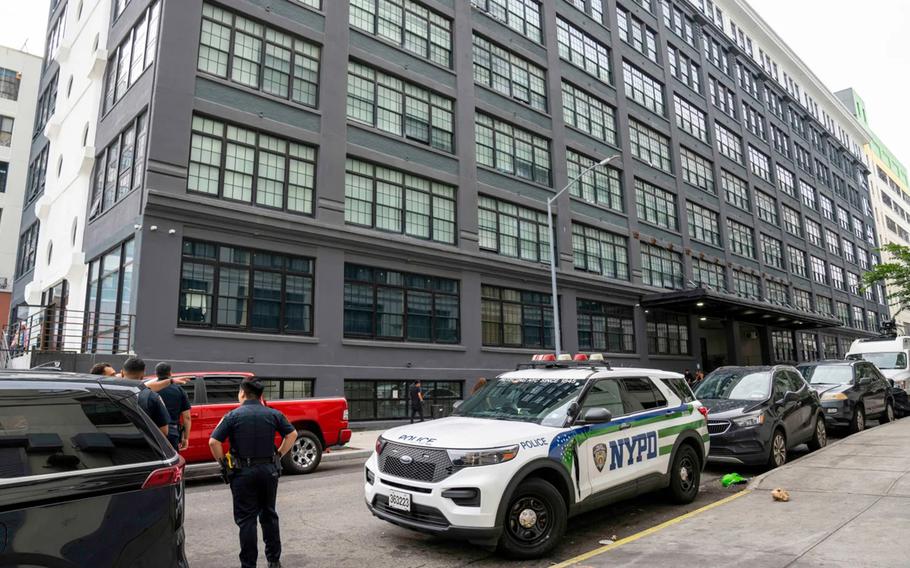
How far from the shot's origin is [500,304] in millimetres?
24391

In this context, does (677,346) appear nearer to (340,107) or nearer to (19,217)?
(340,107)

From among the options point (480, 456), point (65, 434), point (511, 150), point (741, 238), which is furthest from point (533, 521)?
point (741, 238)

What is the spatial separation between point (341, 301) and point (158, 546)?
51.6ft

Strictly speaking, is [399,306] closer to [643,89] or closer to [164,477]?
[164,477]

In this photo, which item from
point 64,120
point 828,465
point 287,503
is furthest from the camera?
point 64,120

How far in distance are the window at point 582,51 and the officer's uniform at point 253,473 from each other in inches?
1129

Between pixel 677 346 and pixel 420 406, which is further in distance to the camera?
pixel 677 346

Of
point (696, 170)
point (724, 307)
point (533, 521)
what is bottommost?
point (533, 521)

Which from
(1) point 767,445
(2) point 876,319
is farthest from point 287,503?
(2) point 876,319

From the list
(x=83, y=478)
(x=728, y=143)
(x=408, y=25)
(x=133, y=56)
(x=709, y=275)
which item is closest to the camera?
(x=83, y=478)

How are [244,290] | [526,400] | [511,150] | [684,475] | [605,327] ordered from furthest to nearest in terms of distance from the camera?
1. [605,327]
2. [511,150]
3. [244,290]
4. [684,475]
5. [526,400]

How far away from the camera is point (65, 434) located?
310 cm

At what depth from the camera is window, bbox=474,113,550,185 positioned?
25078 mm

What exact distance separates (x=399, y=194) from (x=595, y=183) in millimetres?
13025
